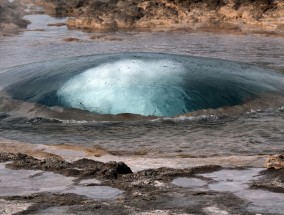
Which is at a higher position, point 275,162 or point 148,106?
point 275,162

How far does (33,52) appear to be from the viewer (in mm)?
16188

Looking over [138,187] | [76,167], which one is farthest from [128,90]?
[138,187]

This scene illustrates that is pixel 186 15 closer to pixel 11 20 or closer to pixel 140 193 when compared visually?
pixel 11 20

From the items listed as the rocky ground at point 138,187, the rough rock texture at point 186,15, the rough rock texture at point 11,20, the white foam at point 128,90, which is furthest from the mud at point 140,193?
the rough rock texture at point 11,20

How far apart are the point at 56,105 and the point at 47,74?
2.75 feet

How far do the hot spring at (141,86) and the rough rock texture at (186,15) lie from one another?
11745 millimetres

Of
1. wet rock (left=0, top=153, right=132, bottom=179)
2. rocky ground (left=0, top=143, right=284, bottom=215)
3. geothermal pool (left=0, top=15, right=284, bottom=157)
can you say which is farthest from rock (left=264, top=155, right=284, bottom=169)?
geothermal pool (left=0, top=15, right=284, bottom=157)

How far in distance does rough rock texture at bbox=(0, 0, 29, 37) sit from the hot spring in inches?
529

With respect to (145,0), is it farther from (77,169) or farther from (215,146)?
(77,169)

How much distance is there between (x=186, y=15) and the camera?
75.7 feet

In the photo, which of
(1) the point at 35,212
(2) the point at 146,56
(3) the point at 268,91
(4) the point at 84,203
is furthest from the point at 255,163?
(2) the point at 146,56

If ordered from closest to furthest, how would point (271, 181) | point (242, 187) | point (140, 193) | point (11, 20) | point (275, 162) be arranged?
point (140, 193) → point (242, 187) → point (271, 181) → point (275, 162) → point (11, 20)

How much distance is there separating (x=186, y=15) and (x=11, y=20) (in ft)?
25.1

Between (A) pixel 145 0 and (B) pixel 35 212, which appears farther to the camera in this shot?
(A) pixel 145 0
